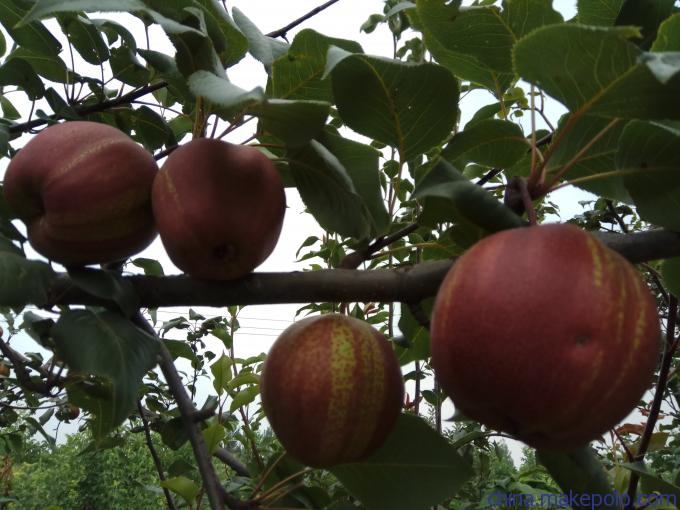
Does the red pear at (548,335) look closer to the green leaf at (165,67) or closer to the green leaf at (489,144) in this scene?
the green leaf at (489,144)

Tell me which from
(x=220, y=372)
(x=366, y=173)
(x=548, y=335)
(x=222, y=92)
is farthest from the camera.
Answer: (x=220, y=372)

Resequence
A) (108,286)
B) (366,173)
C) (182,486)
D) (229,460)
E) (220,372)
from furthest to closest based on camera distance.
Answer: (229,460), (220,372), (182,486), (366,173), (108,286)

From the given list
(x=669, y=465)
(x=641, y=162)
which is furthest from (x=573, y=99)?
(x=669, y=465)

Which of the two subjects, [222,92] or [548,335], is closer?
[548,335]

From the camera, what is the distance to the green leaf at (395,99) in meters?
0.66

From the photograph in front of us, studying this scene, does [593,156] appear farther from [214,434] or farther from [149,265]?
[149,265]

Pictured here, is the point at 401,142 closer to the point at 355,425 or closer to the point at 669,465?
the point at 355,425

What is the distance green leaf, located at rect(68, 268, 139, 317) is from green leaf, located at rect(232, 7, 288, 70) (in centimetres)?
37

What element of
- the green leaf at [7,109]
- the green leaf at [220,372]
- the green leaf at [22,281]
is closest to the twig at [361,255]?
the green leaf at [22,281]

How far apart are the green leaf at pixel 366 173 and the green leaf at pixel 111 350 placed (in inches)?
11.9

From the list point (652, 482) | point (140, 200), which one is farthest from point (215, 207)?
point (652, 482)

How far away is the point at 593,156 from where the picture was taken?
2.45 ft

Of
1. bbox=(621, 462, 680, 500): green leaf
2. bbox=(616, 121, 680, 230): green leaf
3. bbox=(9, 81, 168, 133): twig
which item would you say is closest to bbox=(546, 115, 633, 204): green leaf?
bbox=(616, 121, 680, 230): green leaf

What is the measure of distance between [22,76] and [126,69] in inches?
6.8
